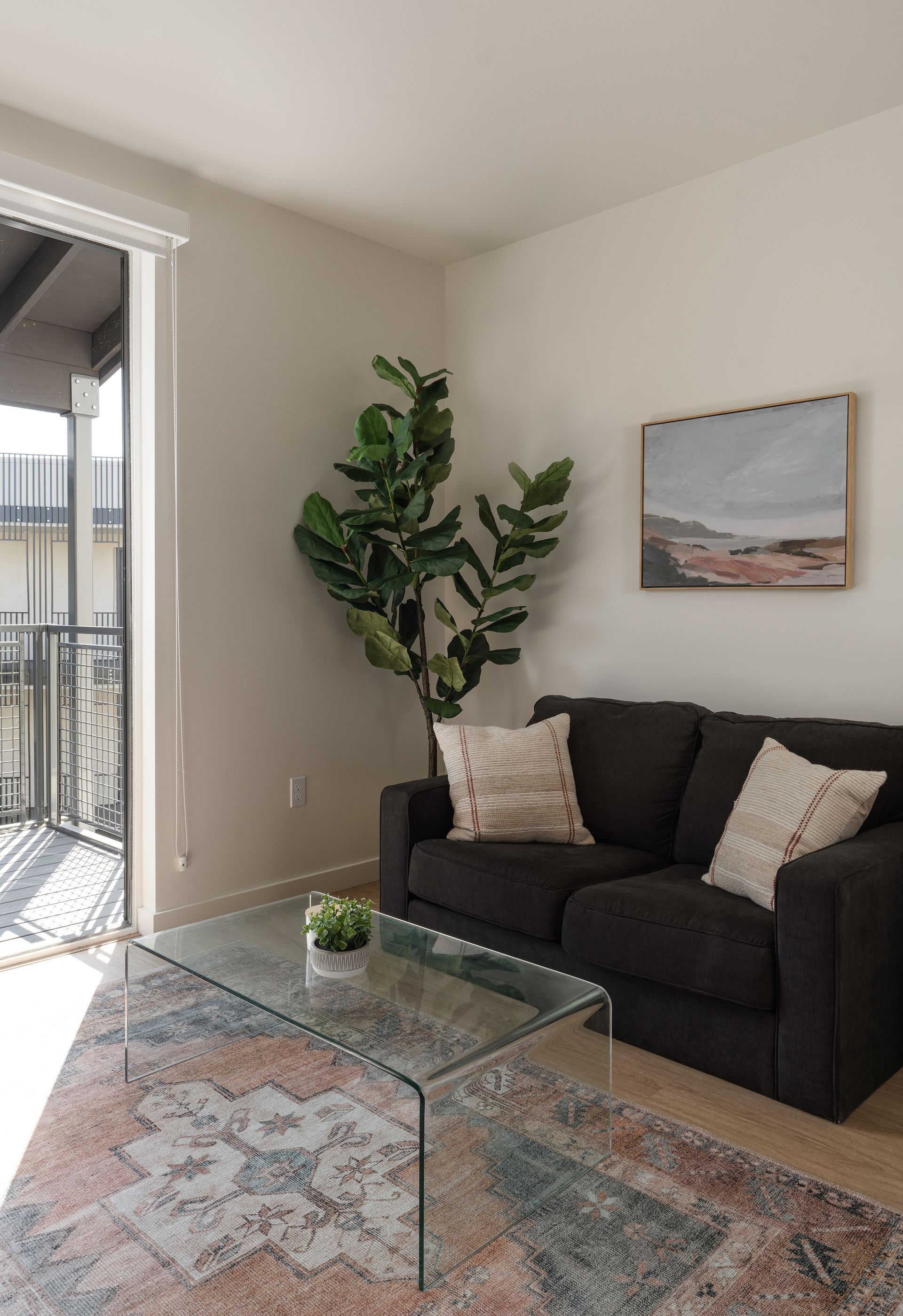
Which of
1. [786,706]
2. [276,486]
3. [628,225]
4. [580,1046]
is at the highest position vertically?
[628,225]

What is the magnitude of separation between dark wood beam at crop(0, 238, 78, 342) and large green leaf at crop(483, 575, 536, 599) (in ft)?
6.30

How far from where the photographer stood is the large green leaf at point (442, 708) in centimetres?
365

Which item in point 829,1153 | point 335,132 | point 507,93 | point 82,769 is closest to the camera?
point 829,1153

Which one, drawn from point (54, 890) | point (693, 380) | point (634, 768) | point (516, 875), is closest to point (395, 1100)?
point (516, 875)

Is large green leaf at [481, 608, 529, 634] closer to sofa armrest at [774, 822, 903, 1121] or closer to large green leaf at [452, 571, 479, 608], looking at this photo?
large green leaf at [452, 571, 479, 608]

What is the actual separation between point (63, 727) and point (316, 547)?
1146mm

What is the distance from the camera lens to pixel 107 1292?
1614mm

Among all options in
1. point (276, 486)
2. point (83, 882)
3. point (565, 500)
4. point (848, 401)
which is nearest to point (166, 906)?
point (83, 882)

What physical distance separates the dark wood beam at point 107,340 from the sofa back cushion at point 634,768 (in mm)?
2147

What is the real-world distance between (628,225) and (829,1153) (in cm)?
322

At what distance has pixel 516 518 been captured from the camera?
3652 millimetres

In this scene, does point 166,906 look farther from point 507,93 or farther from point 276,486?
point 507,93

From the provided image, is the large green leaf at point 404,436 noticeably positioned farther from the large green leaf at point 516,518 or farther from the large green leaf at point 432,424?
the large green leaf at point 516,518

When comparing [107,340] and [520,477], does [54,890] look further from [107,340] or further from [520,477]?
[520,477]
